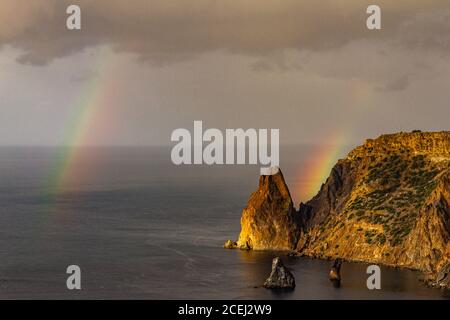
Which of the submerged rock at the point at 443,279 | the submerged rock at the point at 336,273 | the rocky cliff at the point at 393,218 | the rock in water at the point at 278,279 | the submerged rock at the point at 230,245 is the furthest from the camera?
the submerged rock at the point at 230,245

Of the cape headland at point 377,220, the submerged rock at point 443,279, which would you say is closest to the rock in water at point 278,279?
the submerged rock at point 443,279

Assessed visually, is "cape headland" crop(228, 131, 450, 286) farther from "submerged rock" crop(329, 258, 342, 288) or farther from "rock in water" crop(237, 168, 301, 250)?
"submerged rock" crop(329, 258, 342, 288)

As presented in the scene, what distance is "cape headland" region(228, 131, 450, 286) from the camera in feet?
548

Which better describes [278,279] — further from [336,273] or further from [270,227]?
[270,227]

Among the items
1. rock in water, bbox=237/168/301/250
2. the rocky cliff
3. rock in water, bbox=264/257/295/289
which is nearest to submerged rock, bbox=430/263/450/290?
the rocky cliff

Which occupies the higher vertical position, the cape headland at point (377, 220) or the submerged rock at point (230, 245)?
the cape headland at point (377, 220)

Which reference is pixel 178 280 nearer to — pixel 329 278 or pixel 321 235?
pixel 329 278

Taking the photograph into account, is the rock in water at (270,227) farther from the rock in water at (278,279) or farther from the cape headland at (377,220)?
the rock in water at (278,279)

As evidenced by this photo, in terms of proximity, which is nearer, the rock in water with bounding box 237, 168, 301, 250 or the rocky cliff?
the rocky cliff

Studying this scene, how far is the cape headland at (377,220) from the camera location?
548 ft

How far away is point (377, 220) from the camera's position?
18288 centimetres

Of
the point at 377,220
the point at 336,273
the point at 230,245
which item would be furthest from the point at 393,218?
the point at 230,245

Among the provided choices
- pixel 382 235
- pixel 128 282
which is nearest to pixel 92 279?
pixel 128 282
